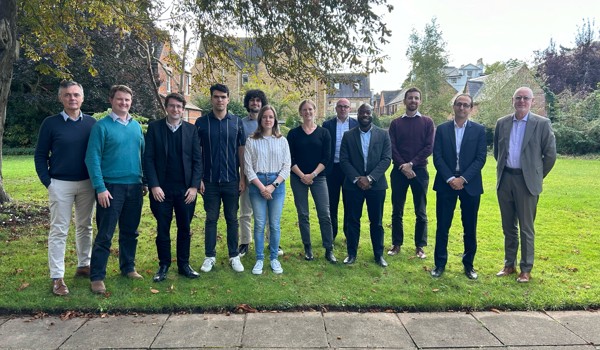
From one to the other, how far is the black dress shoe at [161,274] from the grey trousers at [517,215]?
427 centimetres

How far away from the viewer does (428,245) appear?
21.7 feet

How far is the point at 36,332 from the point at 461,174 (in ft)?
15.9

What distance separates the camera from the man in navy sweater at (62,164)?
4.41 meters

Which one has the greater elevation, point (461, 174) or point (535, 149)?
point (535, 149)

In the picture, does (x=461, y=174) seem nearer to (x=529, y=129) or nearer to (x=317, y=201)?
(x=529, y=129)

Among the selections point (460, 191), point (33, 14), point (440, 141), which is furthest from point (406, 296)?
point (33, 14)

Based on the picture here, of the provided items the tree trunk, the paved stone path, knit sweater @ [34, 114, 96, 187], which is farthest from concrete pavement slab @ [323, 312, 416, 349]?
the tree trunk

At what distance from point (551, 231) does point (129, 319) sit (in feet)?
23.6

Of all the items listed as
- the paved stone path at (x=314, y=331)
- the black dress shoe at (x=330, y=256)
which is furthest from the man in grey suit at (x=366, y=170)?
the paved stone path at (x=314, y=331)

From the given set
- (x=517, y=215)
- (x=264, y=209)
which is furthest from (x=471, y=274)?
(x=264, y=209)

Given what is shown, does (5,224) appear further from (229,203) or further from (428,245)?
(428,245)

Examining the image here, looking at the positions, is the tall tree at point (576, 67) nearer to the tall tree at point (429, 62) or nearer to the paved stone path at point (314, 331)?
the tall tree at point (429, 62)

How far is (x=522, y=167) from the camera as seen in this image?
196 inches

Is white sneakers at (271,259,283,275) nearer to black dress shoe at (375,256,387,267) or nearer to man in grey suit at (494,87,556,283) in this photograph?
black dress shoe at (375,256,387,267)
